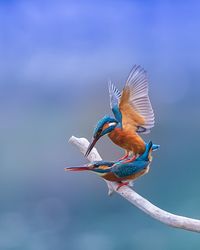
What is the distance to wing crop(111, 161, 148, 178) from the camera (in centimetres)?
143

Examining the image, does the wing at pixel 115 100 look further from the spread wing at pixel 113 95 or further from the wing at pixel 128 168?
the wing at pixel 128 168

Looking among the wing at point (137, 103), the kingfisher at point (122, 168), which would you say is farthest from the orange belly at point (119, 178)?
the wing at point (137, 103)

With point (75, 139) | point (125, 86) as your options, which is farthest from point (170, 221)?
point (75, 139)

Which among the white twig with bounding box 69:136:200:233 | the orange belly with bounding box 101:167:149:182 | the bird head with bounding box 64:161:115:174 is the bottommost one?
the white twig with bounding box 69:136:200:233

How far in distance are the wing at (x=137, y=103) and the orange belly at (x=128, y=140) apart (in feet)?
0.13

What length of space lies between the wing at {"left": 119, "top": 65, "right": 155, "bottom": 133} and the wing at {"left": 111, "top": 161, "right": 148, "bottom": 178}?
4.2 inches

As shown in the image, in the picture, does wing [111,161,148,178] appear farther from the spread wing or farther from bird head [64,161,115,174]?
the spread wing

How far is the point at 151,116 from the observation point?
1.47 metres

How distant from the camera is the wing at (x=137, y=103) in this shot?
4.74 feet

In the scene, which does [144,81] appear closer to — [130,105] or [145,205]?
[130,105]

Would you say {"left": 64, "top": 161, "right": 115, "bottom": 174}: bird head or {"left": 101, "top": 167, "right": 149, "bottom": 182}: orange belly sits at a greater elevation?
{"left": 64, "top": 161, "right": 115, "bottom": 174}: bird head

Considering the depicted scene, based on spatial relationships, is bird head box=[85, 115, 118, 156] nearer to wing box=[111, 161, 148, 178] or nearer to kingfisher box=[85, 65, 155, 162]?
kingfisher box=[85, 65, 155, 162]

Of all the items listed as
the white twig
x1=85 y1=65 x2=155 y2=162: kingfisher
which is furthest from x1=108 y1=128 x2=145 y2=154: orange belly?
the white twig

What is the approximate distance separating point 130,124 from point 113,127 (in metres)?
0.08
